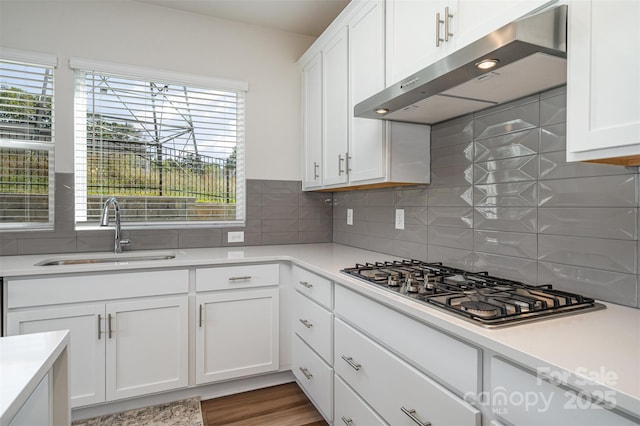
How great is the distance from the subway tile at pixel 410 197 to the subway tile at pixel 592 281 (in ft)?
2.48

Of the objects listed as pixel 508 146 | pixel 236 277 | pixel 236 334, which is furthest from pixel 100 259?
pixel 508 146

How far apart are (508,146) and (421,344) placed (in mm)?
936

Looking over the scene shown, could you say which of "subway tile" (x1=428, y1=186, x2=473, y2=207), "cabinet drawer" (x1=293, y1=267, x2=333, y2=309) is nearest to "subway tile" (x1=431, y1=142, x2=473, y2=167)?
"subway tile" (x1=428, y1=186, x2=473, y2=207)

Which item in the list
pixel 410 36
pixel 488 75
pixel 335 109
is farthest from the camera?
pixel 335 109

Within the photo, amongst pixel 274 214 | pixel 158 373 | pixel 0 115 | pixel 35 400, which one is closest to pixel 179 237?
pixel 274 214

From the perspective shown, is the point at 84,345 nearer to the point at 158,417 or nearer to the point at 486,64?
the point at 158,417

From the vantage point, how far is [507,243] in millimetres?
1523

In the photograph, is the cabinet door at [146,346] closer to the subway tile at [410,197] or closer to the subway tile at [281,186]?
the subway tile at [281,186]

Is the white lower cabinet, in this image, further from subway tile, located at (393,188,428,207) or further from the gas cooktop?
subway tile, located at (393,188,428,207)

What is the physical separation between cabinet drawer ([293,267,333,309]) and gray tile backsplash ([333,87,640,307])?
60 centimetres

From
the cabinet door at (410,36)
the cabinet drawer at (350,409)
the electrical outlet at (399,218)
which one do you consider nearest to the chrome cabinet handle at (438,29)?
the cabinet door at (410,36)

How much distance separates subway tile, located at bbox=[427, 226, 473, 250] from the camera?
173 cm

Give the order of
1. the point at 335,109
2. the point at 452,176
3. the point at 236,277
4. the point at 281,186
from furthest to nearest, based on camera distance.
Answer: the point at 281,186, the point at 335,109, the point at 236,277, the point at 452,176

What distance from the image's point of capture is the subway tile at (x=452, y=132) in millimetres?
1730
